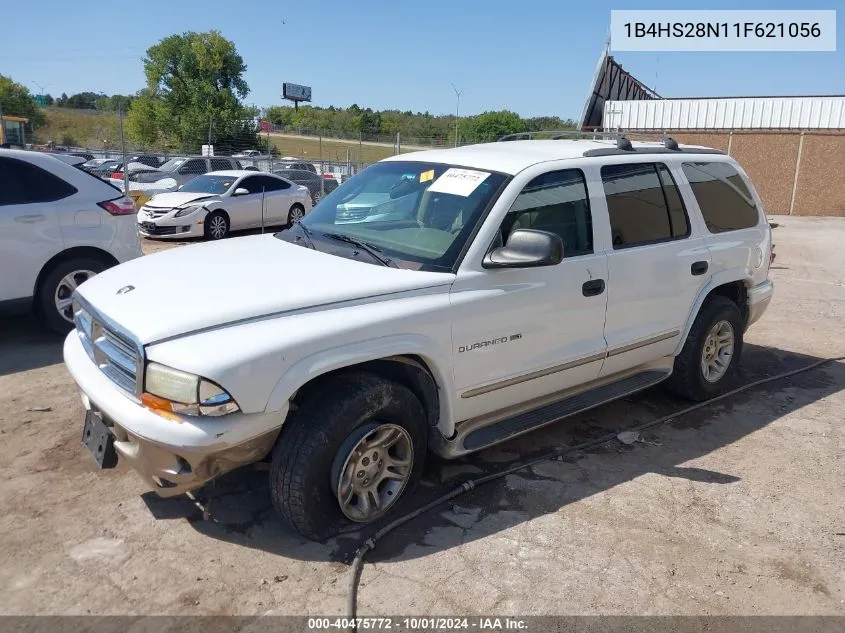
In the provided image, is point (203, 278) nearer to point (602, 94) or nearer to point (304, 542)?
point (304, 542)

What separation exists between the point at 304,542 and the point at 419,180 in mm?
2155

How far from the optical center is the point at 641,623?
Result: 2848 mm

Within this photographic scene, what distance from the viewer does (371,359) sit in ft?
10.2

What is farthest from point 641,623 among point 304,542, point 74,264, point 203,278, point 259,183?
point 259,183

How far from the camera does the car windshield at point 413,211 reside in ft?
11.9

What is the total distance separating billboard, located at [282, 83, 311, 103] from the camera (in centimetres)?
9044

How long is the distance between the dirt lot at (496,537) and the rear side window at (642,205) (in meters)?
1.40

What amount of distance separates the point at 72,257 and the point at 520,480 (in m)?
4.70

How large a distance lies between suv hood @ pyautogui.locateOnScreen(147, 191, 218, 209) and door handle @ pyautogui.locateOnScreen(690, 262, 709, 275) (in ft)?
36.5

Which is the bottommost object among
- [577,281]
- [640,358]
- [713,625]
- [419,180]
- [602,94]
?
[713,625]

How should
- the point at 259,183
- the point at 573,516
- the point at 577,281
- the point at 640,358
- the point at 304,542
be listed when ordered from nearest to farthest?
the point at 304,542
the point at 573,516
the point at 577,281
the point at 640,358
the point at 259,183

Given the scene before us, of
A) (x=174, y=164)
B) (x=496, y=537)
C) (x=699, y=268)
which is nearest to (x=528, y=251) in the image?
(x=496, y=537)

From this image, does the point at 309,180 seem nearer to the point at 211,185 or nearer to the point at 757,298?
the point at 211,185

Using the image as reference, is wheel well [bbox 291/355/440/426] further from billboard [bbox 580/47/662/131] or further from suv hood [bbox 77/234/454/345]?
billboard [bbox 580/47/662/131]
